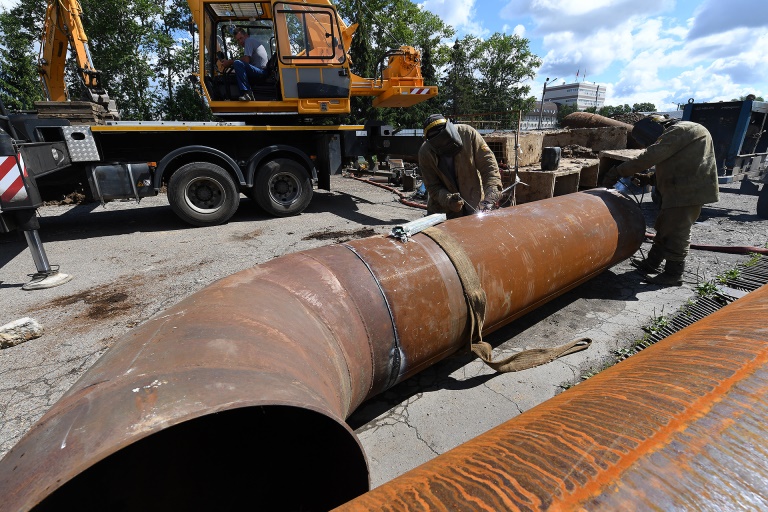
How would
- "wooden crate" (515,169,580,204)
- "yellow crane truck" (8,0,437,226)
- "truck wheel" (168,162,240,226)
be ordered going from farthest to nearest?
1. "truck wheel" (168,162,240,226)
2. "yellow crane truck" (8,0,437,226)
3. "wooden crate" (515,169,580,204)

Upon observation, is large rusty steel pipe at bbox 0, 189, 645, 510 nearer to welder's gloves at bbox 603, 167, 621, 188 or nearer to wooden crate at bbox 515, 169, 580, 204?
welder's gloves at bbox 603, 167, 621, 188

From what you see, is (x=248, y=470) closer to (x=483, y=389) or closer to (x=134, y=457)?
(x=134, y=457)

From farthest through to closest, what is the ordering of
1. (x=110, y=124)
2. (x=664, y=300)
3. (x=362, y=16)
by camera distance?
1. (x=362, y=16)
2. (x=110, y=124)
3. (x=664, y=300)

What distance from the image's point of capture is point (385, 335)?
1.85m

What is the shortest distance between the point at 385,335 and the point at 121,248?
518 centimetres

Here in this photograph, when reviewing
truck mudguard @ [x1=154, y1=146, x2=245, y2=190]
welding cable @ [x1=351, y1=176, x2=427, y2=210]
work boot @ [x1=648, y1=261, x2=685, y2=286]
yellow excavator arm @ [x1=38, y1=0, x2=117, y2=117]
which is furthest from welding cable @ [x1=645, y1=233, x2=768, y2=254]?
yellow excavator arm @ [x1=38, y1=0, x2=117, y2=117]

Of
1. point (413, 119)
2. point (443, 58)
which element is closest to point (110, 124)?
point (413, 119)

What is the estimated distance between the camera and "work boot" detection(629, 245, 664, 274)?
395 cm

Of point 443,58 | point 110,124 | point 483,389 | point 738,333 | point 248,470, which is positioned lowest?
point 483,389

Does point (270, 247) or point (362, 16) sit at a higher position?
point (362, 16)

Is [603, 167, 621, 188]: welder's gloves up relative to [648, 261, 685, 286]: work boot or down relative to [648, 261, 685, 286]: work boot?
up

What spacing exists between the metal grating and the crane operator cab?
18.9 feet

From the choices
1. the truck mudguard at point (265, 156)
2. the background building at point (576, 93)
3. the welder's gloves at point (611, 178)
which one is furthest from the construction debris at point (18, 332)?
the background building at point (576, 93)

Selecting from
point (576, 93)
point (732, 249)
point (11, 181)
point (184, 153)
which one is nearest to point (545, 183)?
point (732, 249)
